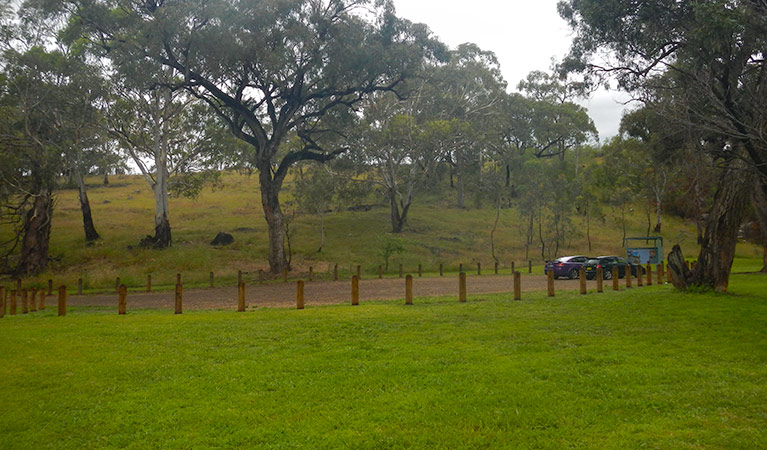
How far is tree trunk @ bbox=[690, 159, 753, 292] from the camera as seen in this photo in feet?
50.6

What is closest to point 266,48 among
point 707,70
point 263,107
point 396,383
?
point 263,107

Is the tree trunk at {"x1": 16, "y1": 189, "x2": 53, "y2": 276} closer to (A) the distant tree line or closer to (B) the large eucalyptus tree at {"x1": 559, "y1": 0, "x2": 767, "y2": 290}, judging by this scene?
(A) the distant tree line

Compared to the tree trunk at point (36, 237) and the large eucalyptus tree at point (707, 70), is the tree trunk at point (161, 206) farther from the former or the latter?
the large eucalyptus tree at point (707, 70)

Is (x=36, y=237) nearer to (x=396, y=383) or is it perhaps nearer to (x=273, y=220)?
(x=273, y=220)

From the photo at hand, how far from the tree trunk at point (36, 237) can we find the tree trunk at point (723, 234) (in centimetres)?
3406

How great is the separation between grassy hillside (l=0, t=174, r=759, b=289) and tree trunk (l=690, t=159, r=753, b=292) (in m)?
23.4

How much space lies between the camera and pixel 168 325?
40.3 feet

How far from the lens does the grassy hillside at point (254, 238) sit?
35.9 meters

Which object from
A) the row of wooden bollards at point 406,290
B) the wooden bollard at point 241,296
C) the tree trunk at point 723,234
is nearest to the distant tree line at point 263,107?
the tree trunk at point 723,234

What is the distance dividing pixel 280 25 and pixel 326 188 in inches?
736

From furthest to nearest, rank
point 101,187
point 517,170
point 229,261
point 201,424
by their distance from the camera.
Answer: point 101,187 < point 517,170 < point 229,261 < point 201,424

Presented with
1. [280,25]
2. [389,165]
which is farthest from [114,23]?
[389,165]

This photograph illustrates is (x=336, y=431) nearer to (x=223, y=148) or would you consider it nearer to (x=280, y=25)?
(x=280, y=25)

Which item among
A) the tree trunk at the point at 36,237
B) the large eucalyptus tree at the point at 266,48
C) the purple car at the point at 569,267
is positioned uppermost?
the large eucalyptus tree at the point at 266,48
